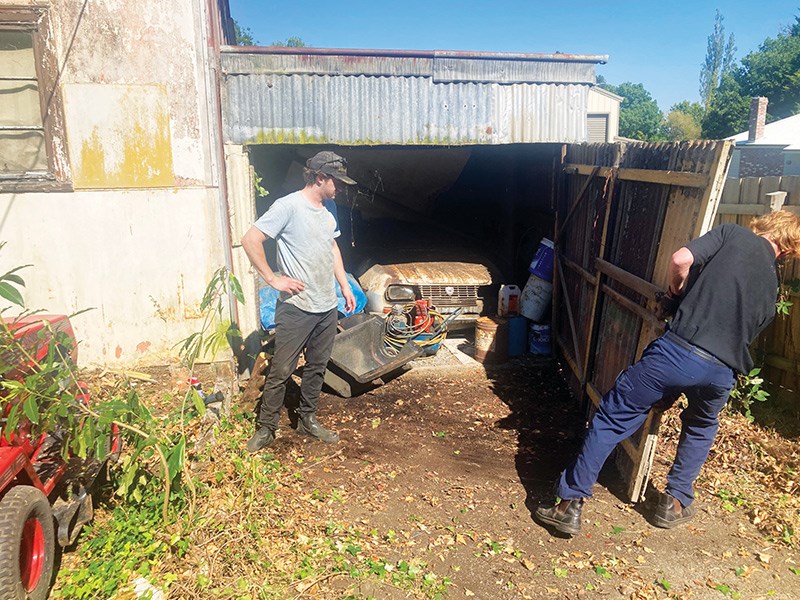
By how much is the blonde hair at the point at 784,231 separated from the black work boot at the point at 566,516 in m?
1.92

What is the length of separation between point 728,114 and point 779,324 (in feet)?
136

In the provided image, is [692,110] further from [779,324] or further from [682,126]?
[779,324]

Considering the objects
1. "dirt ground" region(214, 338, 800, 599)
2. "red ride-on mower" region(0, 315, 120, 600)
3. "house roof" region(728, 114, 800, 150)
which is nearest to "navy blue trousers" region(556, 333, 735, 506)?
"dirt ground" region(214, 338, 800, 599)

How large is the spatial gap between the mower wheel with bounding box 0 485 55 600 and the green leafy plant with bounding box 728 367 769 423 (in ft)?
16.1

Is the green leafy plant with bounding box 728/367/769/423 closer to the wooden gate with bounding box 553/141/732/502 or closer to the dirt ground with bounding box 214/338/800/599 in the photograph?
the dirt ground with bounding box 214/338/800/599

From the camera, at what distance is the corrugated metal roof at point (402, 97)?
6.01 metres

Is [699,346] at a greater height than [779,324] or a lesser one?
greater

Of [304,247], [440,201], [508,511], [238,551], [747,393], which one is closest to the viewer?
[238,551]

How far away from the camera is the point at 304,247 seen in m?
4.41

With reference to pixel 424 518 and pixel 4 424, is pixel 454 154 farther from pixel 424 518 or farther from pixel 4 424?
pixel 4 424

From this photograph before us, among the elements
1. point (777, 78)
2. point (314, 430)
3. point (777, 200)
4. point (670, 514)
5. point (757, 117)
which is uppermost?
point (777, 78)

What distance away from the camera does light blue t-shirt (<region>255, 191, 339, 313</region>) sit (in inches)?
171

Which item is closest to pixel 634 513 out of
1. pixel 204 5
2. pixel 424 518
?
pixel 424 518

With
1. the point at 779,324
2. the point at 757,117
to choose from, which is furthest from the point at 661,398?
the point at 757,117
